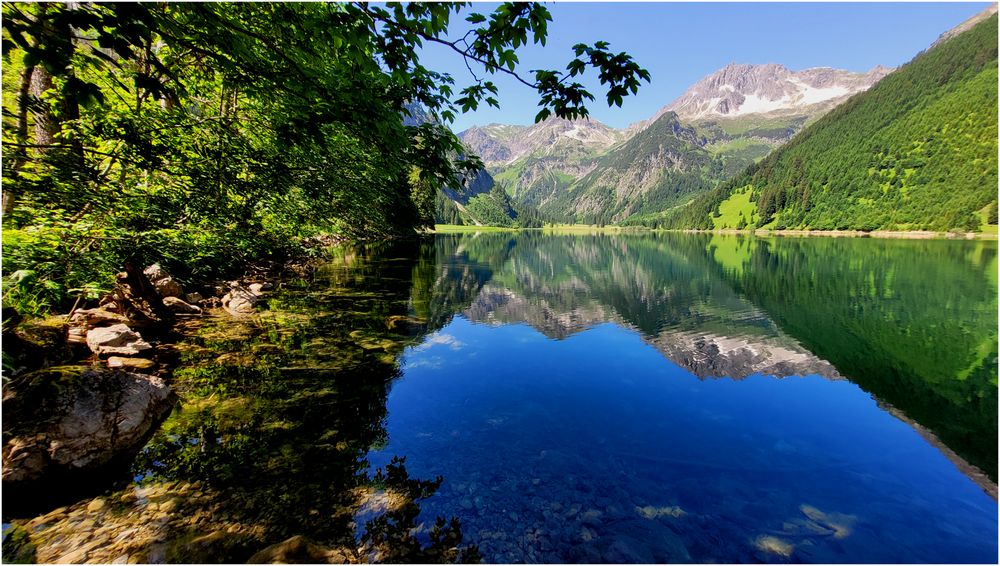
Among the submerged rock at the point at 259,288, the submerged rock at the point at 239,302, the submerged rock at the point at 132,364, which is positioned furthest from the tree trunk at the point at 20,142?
the submerged rock at the point at 259,288

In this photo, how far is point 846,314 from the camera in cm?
2919

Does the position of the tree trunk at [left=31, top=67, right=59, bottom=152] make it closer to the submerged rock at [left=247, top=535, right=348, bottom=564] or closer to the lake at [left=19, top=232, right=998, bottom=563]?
the lake at [left=19, top=232, right=998, bottom=563]

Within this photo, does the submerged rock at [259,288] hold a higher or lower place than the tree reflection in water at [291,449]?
higher

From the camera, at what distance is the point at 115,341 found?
11.9 m

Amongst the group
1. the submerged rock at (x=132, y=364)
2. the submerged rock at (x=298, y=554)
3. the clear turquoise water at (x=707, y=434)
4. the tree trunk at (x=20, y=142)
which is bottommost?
the clear turquoise water at (x=707, y=434)

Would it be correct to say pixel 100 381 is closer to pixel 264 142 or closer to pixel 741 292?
pixel 264 142

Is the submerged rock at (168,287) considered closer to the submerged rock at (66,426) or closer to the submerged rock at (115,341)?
the submerged rock at (115,341)

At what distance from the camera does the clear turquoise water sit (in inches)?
318

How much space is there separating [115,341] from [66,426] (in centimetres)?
542

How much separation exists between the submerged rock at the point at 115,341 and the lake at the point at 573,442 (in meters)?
1.58

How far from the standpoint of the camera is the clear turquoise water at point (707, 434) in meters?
8.09

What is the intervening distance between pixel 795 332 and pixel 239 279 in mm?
37328

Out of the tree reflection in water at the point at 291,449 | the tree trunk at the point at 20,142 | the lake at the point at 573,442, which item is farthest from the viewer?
the lake at the point at 573,442

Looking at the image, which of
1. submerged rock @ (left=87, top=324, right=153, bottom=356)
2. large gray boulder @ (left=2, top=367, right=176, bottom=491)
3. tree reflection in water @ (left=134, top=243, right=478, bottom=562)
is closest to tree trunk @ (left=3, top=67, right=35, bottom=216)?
submerged rock @ (left=87, top=324, right=153, bottom=356)
